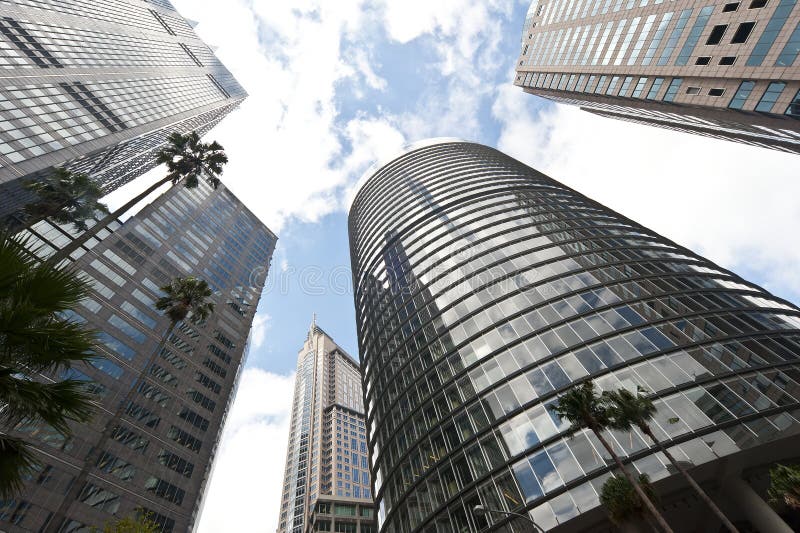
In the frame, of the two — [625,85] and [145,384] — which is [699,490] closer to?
[145,384]

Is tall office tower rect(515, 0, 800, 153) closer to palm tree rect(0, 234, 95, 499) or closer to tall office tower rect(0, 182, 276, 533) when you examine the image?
palm tree rect(0, 234, 95, 499)

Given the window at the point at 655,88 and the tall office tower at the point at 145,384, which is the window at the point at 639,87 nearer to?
the window at the point at 655,88

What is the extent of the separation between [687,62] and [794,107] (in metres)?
13.0

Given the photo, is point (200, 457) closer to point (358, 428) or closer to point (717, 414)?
point (717, 414)

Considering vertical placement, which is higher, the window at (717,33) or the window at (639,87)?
the window at (639,87)

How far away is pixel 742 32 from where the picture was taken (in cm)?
3703

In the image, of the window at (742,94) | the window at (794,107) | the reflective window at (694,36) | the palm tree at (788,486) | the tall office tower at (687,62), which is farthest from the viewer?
the reflective window at (694,36)

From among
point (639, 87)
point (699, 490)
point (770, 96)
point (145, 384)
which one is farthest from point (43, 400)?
point (639, 87)

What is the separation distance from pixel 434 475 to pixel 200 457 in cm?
2867

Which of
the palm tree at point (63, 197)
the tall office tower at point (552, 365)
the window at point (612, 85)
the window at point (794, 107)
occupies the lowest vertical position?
the tall office tower at point (552, 365)

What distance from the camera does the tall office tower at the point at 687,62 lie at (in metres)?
34.9

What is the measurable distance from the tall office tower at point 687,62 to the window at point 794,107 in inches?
5.7

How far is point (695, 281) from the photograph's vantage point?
3453 centimetres

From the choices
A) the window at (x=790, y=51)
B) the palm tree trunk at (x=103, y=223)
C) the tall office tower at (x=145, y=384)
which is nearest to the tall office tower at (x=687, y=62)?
the window at (x=790, y=51)
